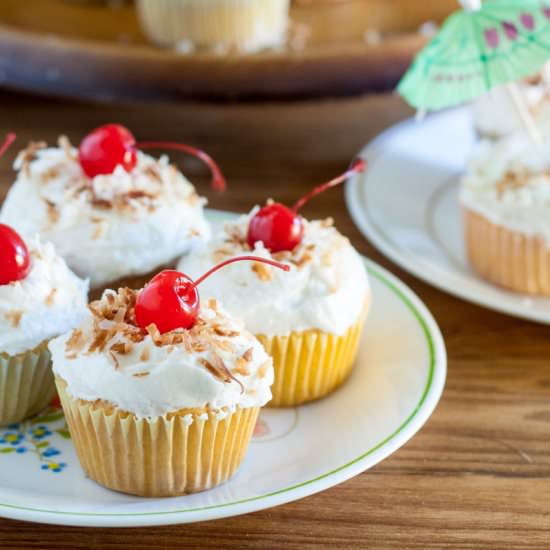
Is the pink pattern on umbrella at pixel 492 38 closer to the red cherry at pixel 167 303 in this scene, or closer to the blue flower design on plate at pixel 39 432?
the red cherry at pixel 167 303

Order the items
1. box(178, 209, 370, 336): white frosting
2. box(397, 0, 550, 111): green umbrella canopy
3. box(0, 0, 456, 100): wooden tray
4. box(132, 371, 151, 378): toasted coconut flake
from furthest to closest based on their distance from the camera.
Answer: box(0, 0, 456, 100): wooden tray → box(397, 0, 550, 111): green umbrella canopy → box(178, 209, 370, 336): white frosting → box(132, 371, 151, 378): toasted coconut flake

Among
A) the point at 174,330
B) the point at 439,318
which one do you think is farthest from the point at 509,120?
the point at 174,330

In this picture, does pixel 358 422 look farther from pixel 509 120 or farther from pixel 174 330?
pixel 509 120

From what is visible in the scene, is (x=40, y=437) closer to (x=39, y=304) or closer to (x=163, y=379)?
(x=39, y=304)

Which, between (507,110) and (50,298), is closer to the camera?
(50,298)

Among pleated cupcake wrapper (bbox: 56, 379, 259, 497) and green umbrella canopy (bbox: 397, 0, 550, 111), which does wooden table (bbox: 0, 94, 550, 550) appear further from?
green umbrella canopy (bbox: 397, 0, 550, 111)

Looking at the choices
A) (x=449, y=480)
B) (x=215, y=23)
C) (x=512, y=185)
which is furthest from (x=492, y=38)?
(x=215, y=23)

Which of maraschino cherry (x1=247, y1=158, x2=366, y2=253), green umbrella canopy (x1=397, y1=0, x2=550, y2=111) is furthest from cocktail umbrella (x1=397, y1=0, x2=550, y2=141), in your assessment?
maraschino cherry (x1=247, y1=158, x2=366, y2=253)
